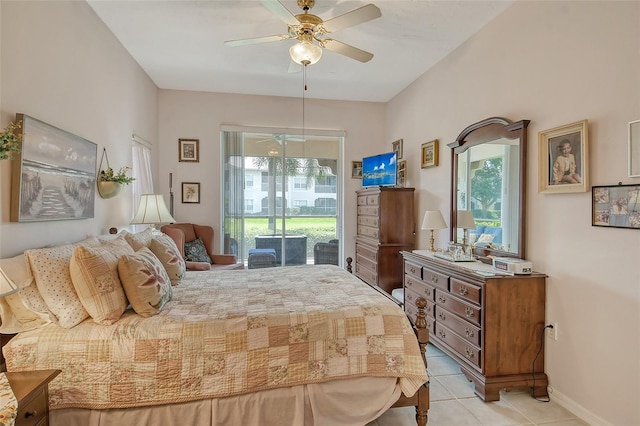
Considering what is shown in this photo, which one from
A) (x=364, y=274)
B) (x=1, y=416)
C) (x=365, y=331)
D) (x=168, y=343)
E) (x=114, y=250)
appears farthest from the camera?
(x=364, y=274)

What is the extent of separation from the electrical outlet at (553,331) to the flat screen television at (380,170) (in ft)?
7.99

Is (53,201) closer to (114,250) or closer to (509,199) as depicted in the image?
(114,250)

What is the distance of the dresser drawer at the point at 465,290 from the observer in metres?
2.51

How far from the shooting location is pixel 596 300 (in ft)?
7.04

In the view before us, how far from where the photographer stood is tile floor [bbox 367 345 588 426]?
2219mm

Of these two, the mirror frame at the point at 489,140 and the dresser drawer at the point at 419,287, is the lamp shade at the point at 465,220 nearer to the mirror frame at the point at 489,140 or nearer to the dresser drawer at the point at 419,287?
the mirror frame at the point at 489,140

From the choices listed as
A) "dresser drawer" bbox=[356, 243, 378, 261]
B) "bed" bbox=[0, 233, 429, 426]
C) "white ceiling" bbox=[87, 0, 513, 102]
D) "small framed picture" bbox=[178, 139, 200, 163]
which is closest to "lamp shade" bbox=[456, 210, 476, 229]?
"dresser drawer" bbox=[356, 243, 378, 261]

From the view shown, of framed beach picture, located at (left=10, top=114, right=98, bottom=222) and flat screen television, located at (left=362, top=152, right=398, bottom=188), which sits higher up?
flat screen television, located at (left=362, top=152, right=398, bottom=188)

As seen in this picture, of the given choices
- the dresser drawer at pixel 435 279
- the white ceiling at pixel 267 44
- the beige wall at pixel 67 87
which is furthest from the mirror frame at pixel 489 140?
the beige wall at pixel 67 87

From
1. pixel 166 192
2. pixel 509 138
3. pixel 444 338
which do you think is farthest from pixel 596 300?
pixel 166 192

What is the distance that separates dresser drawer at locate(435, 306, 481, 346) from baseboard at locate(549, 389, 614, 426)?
618 mm

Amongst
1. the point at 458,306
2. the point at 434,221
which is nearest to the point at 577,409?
the point at 458,306

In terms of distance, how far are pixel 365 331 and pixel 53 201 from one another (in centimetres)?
220

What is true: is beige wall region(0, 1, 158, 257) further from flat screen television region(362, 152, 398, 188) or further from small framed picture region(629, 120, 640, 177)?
small framed picture region(629, 120, 640, 177)
